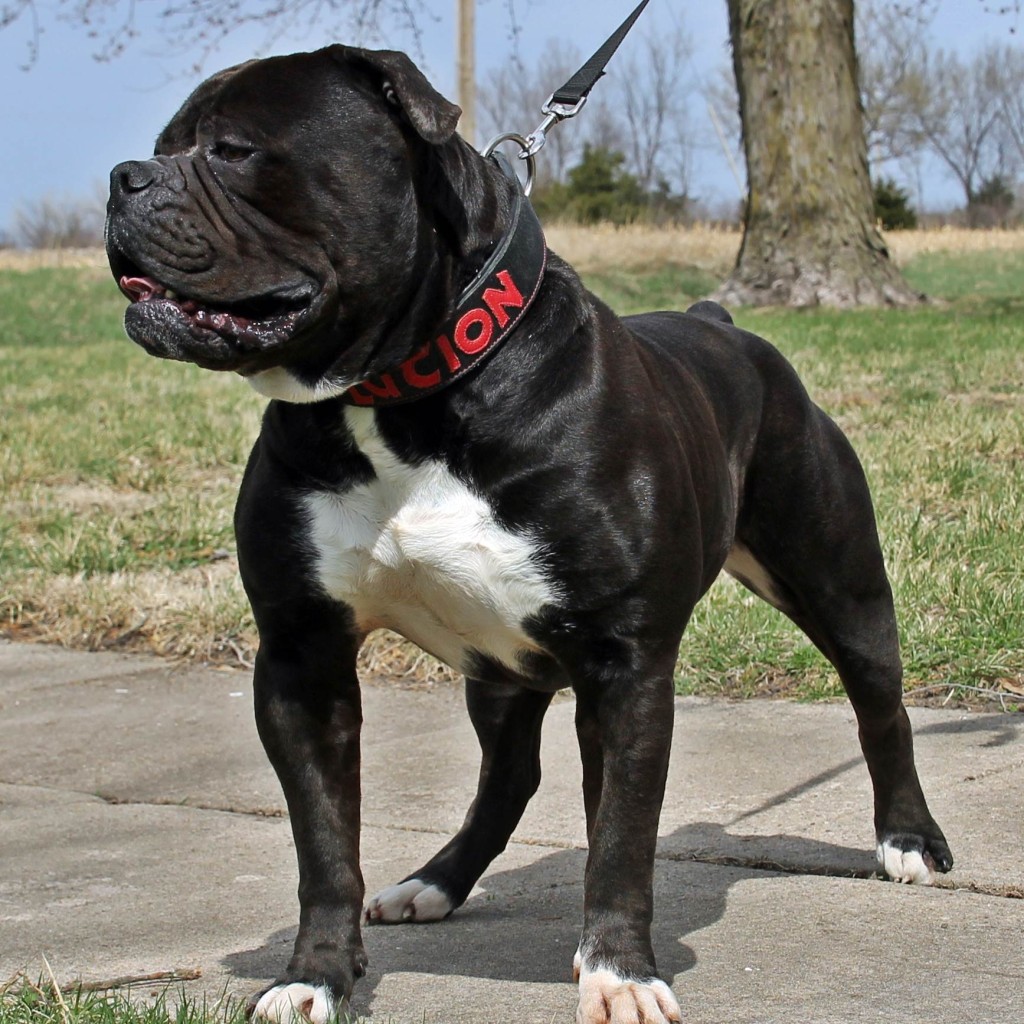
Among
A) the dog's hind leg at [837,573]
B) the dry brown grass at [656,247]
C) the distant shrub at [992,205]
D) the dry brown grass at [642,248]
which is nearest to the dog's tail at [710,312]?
the dog's hind leg at [837,573]

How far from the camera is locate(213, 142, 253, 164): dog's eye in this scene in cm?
274

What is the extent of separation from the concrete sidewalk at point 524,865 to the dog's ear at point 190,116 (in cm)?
155

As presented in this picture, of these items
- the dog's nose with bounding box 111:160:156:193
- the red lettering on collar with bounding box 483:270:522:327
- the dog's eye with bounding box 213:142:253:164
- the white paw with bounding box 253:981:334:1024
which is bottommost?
the white paw with bounding box 253:981:334:1024

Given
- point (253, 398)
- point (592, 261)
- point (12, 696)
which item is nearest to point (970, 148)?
point (592, 261)

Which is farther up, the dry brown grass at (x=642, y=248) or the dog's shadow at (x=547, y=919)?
the dry brown grass at (x=642, y=248)

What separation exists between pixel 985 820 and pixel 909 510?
2971 millimetres

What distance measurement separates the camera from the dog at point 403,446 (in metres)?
2.71

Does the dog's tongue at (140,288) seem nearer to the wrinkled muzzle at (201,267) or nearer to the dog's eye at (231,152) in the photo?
the wrinkled muzzle at (201,267)

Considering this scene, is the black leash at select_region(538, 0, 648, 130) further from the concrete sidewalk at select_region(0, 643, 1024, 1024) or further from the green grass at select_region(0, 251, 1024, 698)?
the green grass at select_region(0, 251, 1024, 698)

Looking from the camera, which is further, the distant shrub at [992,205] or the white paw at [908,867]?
the distant shrub at [992,205]

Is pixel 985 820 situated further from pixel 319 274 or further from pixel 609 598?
pixel 319 274

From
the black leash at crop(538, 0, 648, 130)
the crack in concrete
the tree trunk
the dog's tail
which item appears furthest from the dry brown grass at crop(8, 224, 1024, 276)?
the crack in concrete

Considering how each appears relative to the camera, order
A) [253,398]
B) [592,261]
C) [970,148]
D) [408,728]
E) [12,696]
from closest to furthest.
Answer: [408,728], [12,696], [253,398], [592,261], [970,148]

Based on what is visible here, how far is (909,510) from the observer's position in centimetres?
649
